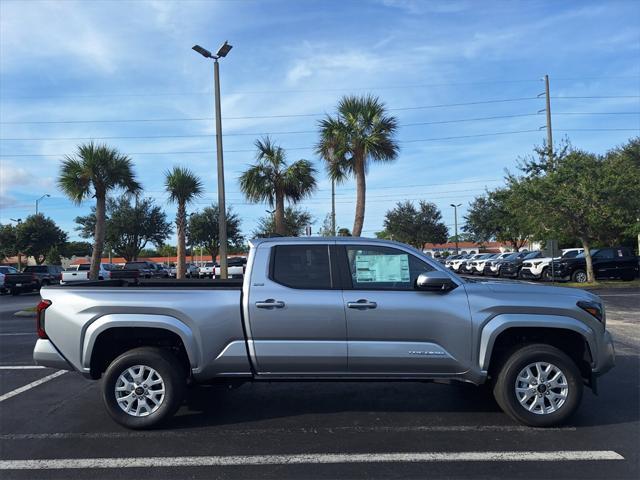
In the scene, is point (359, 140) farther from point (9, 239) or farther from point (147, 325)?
point (9, 239)

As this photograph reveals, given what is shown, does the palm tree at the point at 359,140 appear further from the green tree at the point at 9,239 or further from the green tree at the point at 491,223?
the green tree at the point at 9,239

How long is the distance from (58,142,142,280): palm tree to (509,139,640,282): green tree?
1608 cm

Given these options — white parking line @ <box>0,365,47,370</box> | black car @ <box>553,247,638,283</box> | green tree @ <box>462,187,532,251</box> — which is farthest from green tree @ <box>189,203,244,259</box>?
white parking line @ <box>0,365,47,370</box>

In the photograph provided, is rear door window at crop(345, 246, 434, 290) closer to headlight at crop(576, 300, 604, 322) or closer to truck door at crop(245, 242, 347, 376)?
truck door at crop(245, 242, 347, 376)

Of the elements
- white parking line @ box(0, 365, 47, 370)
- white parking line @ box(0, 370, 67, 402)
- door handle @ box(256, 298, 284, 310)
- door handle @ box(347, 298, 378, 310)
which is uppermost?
door handle @ box(256, 298, 284, 310)

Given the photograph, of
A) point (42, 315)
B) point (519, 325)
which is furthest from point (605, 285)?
point (42, 315)

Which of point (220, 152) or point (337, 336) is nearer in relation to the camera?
point (337, 336)

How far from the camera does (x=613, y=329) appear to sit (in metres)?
11.5

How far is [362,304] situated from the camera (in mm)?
5211

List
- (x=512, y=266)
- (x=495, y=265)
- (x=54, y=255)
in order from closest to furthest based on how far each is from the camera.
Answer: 1. (x=512, y=266)
2. (x=495, y=265)
3. (x=54, y=255)

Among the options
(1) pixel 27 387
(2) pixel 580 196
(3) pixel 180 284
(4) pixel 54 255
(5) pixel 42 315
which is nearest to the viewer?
(5) pixel 42 315

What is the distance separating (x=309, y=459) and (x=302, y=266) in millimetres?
1842

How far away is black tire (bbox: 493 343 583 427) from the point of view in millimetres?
5156

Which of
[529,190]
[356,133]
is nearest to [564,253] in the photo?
[529,190]
